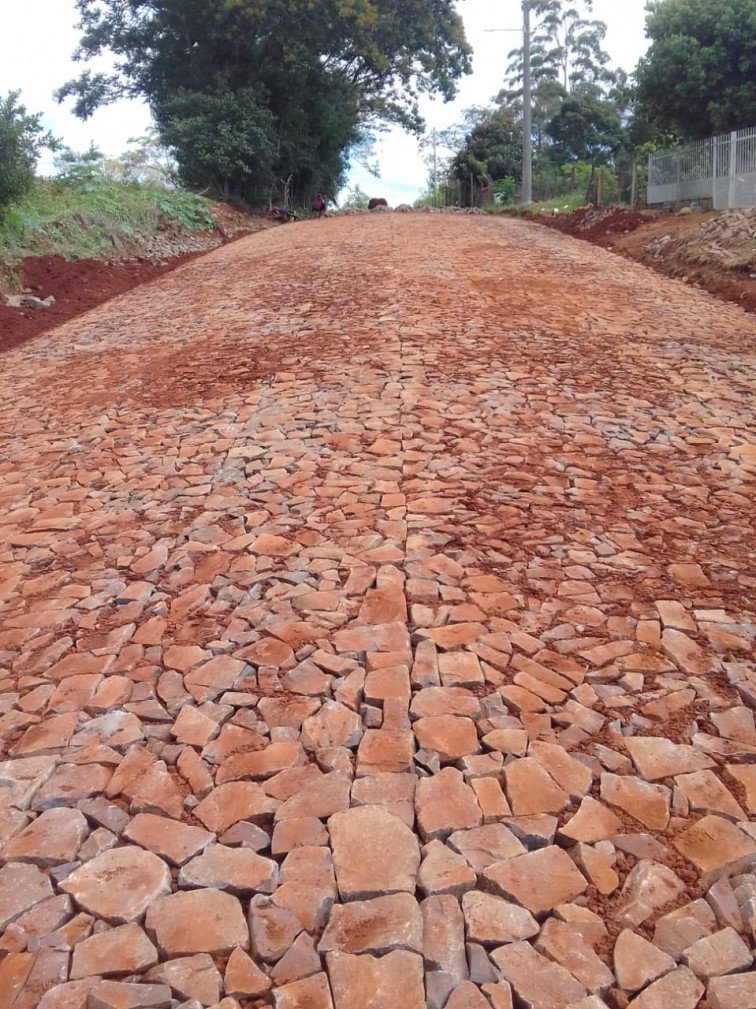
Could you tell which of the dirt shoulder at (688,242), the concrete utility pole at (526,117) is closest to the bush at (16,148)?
the dirt shoulder at (688,242)

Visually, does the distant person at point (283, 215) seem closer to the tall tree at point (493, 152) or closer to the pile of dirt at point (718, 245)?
the tall tree at point (493, 152)

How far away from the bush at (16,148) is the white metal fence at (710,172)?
432 inches

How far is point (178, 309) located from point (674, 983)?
922 centimetres

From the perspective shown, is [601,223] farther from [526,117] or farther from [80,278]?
[526,117]

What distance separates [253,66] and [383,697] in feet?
85.4

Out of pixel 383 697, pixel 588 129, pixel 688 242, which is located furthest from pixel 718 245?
pixel 588 129

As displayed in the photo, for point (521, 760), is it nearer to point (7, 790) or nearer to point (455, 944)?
point (455, 944)

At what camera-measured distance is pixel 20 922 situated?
6.38 ft

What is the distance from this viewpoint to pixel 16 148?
402 inches

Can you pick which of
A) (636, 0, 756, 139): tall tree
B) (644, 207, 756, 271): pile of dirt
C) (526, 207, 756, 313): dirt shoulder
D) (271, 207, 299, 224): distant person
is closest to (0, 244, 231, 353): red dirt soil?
(526, 207, 756, 313): dirt shoulder

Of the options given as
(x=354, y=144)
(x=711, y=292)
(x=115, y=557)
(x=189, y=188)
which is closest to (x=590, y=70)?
(x=354, y=144)

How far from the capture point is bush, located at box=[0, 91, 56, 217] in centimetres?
1005

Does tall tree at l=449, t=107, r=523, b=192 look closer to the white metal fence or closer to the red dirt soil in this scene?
the white metal fence

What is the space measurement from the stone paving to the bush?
5870 mm
